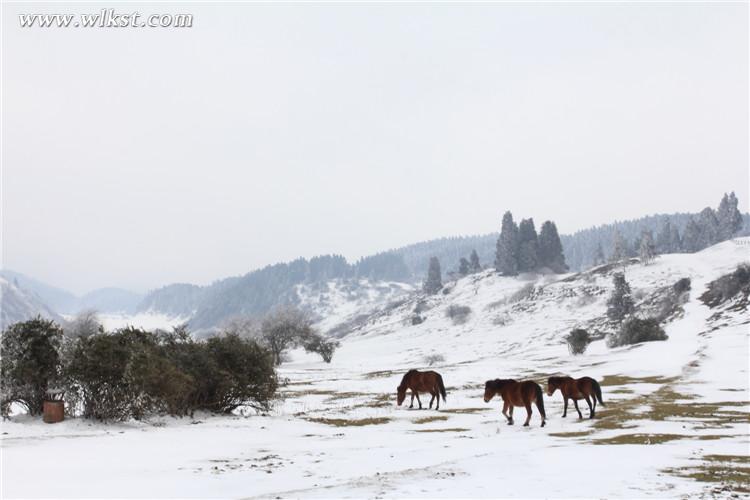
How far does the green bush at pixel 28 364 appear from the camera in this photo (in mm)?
17953

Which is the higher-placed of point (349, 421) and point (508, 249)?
point (508, 249)

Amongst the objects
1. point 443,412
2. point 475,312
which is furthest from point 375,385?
point 475,312

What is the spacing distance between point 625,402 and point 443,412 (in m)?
9.41

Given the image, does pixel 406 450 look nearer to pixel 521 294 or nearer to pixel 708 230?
pixel 521 294

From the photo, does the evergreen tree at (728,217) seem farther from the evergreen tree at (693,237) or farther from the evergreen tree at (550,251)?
the evergreen tree at (550,251)

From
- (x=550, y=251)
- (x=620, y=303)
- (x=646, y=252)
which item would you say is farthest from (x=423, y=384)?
(x=550, y=251)

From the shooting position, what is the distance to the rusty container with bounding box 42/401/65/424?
57.8 feet

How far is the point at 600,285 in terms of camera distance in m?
135

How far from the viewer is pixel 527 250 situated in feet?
586

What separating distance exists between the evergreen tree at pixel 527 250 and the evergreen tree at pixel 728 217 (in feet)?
191

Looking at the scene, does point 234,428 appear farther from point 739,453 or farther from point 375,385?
point 375,385

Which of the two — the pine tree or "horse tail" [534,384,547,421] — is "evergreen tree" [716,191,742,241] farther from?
"horse tail" [534,384,547,421]

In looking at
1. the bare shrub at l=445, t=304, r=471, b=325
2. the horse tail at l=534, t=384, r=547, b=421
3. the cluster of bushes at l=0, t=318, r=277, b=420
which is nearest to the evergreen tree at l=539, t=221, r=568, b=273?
the bare shrub at l=445, t=304, r=471, b=325

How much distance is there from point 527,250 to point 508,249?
6.20m
